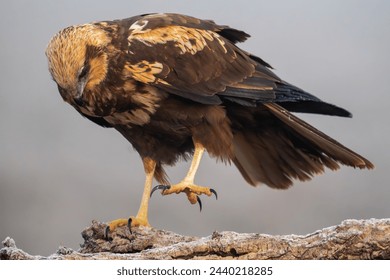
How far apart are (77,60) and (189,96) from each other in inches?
31.7

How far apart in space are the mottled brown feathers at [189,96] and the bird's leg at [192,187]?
0.37ft

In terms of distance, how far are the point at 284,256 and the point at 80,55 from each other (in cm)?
182

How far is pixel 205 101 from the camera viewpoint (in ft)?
17.6

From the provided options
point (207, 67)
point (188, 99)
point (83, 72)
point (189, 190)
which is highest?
point (207, 67)

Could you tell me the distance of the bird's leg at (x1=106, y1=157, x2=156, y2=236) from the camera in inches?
207

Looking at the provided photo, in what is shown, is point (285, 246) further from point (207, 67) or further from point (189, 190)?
point (207, 67)

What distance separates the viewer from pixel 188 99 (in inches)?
212

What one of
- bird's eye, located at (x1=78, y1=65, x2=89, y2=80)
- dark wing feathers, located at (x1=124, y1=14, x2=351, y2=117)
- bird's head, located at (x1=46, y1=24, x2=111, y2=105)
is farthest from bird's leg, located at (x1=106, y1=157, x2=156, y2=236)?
bird's eye, located at (x1=78, y1=65, x2=89, y2=80)

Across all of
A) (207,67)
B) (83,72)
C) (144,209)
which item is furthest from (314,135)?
(83,72)

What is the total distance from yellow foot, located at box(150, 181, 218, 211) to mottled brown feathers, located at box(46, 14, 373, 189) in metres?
0.29

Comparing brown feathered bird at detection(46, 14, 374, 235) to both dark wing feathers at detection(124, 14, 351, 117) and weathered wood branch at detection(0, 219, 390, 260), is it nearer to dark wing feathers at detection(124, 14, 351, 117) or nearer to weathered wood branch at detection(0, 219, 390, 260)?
dark wing feathers at detection(124, 14, 351, 117)

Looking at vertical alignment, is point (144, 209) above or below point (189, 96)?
below
